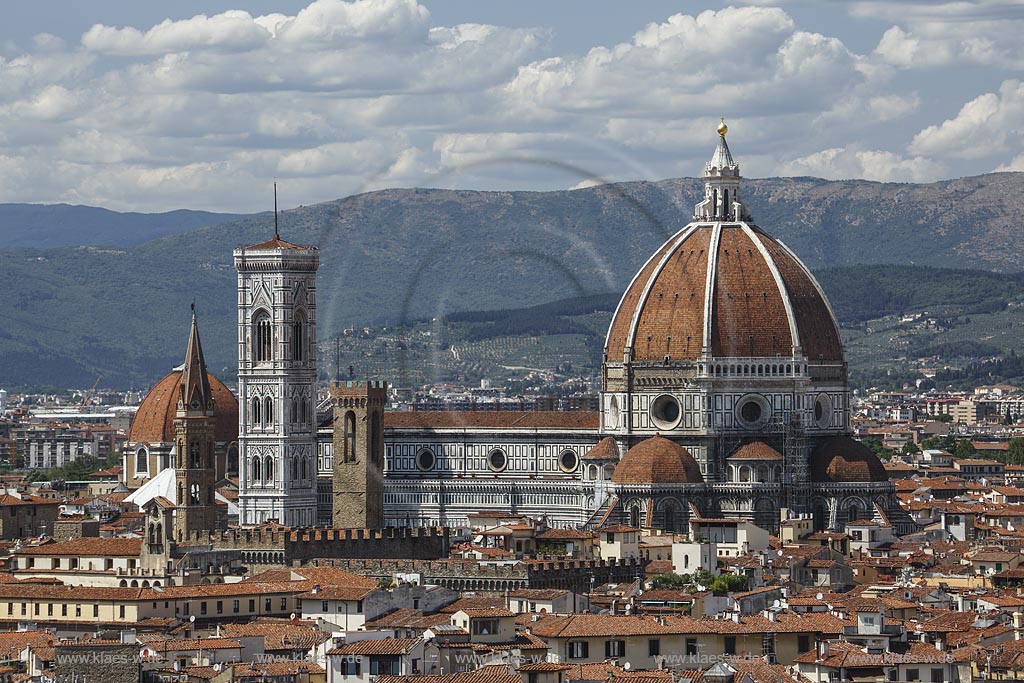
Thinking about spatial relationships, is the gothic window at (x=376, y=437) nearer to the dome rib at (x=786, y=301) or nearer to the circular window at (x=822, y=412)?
the dome rib at (x=786, y=301)

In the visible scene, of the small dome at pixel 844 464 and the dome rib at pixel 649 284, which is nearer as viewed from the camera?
the small dome at pixel 844 464

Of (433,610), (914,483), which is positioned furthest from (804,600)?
(914,483)

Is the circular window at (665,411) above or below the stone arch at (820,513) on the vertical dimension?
above

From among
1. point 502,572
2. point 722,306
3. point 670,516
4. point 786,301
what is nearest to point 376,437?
point 670,516

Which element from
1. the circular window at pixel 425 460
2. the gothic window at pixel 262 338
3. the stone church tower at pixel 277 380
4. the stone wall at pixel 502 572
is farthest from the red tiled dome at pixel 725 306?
the stone wall at pixel 502 572

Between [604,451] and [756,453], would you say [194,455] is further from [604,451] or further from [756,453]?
[756,453]

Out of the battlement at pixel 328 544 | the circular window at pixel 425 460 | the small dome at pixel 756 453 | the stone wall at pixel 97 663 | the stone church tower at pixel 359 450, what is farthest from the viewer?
the circular window at pixel 425 460

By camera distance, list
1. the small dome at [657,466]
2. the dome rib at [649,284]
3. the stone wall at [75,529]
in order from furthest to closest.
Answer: the dome rib at [649,284]
the small dome at [657,466]
the stone wall at [75,529]
